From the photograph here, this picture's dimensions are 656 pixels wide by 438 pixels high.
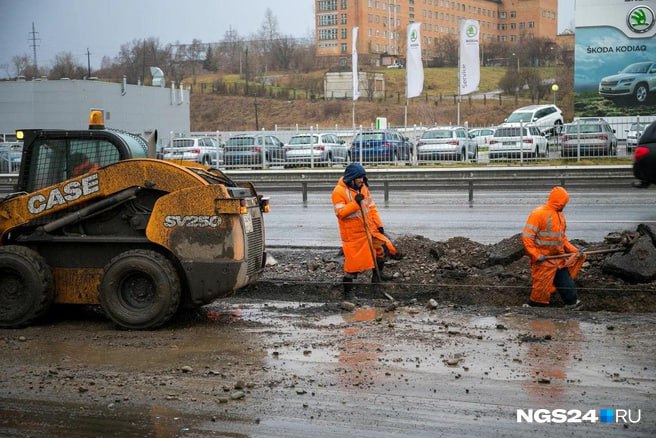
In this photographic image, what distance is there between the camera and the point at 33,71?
2119 inches

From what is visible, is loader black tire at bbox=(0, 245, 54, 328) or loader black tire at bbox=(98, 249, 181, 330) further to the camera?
loader black tire at bbox=(0, 245, 54, 328)

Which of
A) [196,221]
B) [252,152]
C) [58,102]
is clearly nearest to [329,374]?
[196,221]

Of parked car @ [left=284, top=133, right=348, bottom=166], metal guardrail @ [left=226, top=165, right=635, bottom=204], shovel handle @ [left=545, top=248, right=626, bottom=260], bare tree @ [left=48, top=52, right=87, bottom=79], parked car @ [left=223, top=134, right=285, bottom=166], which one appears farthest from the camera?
bare tree @ [left=48, top=52, right=87, bottom=79]

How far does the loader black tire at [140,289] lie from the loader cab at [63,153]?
49.6 inches

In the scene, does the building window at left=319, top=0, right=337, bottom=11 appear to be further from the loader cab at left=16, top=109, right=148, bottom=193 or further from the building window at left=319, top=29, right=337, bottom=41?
the loader cab at left=16, top=109, right=148, bottom=193

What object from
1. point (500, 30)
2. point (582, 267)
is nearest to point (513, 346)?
point (582, 267)

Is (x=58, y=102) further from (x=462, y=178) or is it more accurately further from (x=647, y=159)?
(x=647, y=159)

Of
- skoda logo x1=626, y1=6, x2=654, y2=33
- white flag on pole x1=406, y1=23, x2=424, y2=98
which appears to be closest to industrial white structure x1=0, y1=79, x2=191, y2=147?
white flag on pole x1=406, y1=23, x2=424, y2=98

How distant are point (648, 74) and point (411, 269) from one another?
34.2m

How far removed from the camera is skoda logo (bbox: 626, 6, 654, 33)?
40906 millimetres

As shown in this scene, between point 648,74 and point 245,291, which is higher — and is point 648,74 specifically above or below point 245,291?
above

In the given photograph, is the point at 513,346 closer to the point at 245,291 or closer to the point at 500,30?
the point at 245,291

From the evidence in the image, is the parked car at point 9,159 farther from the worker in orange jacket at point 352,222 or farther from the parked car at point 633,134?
the worker in orange jacket at point 352,222

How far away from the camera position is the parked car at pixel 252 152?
34.8 m
